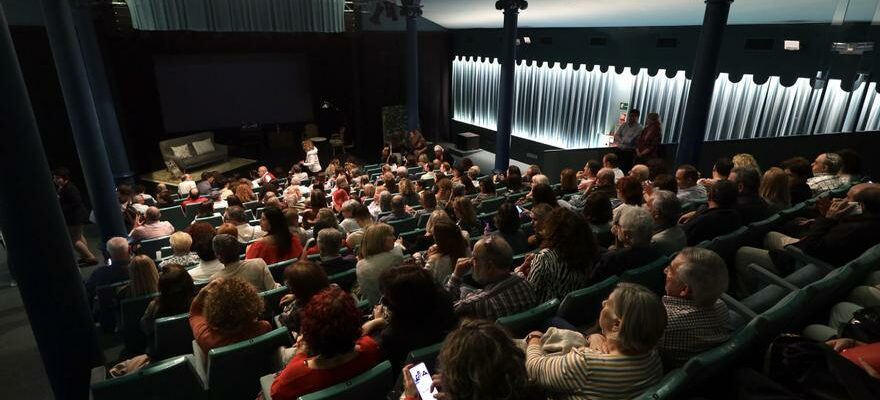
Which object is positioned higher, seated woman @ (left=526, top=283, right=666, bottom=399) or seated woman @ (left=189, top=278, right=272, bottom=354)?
seated woman @ (left=526, top=283, right=666, bottom=399)

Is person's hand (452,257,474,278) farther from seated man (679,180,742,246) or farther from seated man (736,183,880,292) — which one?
seated man (736,183,880,292)

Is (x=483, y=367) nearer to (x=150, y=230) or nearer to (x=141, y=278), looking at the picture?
(x=141, y=278)

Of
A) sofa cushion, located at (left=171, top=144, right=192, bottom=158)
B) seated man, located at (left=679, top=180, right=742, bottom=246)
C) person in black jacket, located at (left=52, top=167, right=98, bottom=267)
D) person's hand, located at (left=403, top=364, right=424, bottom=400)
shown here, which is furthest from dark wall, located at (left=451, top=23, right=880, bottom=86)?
person in black jacket, located at (left=52, top=167, right=98, bottom=267)

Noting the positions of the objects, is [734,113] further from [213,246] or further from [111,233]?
[111,233]

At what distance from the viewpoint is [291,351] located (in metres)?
2.59

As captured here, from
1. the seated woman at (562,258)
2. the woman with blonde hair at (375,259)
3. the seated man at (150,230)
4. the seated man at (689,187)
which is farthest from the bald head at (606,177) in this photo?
the seated man at (150,230)

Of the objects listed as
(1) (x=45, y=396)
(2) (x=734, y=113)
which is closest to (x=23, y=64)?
(1) (x=45, y=396)

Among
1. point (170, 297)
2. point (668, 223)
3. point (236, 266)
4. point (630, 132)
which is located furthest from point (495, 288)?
point (630, 132)

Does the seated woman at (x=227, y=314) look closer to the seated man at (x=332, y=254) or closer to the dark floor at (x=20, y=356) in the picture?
the seated man at (x=332, y=254)

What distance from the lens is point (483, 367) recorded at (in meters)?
1.52

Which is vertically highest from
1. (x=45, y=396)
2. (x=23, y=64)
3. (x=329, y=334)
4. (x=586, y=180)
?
(x=23, y=64)

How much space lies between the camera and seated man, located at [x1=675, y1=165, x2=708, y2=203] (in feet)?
15.9

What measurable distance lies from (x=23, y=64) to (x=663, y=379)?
12.8 meters

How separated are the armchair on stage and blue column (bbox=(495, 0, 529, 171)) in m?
7.79
